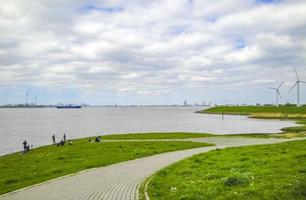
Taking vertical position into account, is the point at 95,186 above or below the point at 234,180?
below

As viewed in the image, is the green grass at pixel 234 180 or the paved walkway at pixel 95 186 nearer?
the green grass at pixel 234 180

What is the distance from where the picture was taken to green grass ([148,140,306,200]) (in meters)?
15.8

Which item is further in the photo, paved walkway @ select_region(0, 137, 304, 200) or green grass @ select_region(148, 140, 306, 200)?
paved walkway @ select_region(0, 137, 304, 200)

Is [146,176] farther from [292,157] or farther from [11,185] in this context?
[292,157]


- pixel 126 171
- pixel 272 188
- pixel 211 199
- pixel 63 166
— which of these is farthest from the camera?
pixel 63 166

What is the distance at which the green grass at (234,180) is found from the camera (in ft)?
51.7

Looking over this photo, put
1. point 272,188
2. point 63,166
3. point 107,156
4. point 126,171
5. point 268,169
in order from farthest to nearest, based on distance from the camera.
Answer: point 107,156, point 63,166, point 126,171, point 268,169, point 272,188

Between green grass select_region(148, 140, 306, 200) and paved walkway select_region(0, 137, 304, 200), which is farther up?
green grass select_region(148, 140, 306, 200)

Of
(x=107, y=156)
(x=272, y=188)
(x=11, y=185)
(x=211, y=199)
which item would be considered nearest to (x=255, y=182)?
(x=272, y=188)

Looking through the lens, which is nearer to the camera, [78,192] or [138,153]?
[78,192]

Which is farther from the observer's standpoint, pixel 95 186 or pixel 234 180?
pixel 95 186

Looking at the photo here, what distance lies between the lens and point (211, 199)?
50.2 feet

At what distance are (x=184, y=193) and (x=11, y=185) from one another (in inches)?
510

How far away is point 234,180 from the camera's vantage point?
18078 mm
